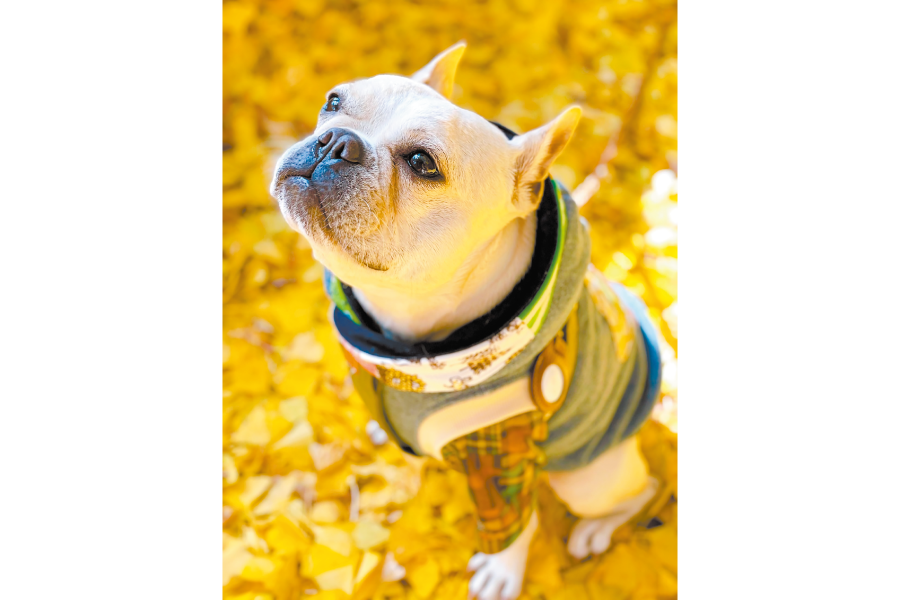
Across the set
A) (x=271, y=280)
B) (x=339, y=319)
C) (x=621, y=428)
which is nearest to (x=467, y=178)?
(x=339, y=319)

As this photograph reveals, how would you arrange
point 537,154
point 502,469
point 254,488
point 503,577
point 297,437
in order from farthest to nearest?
point 297,437
point 254,488
point 503,577
point 502,469
point 537,154

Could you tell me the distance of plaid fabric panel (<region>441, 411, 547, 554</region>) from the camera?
4.36 ft

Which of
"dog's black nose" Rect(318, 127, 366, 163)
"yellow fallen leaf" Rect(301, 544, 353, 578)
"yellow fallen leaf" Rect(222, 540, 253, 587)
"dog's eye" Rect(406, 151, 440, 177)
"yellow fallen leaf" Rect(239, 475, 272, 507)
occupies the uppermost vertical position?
"dog's black nose" Rect(318, 127, 366, 163)

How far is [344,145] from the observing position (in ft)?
3.59

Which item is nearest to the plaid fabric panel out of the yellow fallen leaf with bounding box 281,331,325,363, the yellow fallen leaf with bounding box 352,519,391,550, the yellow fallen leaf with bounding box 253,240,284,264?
the yellow fallen leaf with bounding box 352,519,391,550

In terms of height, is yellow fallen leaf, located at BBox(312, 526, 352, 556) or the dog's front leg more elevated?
the dog's front leg

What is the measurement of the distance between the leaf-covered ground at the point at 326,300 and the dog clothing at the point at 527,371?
1.60 feet

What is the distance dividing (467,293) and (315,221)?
1.16 ft

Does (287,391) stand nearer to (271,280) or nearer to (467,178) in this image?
(271,280)

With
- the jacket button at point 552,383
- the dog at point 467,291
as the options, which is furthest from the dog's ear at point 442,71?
the jacket button at point 552,383

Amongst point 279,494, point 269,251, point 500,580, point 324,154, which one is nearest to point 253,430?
point 279,494

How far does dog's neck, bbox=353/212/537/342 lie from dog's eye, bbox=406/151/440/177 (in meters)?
0.18

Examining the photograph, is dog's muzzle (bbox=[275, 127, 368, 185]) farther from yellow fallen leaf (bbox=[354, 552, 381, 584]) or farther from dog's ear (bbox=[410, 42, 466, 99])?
yellow fallen leaf (bbox=[354, 552, 381, 584])

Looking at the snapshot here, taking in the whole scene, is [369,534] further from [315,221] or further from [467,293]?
[315,221]
